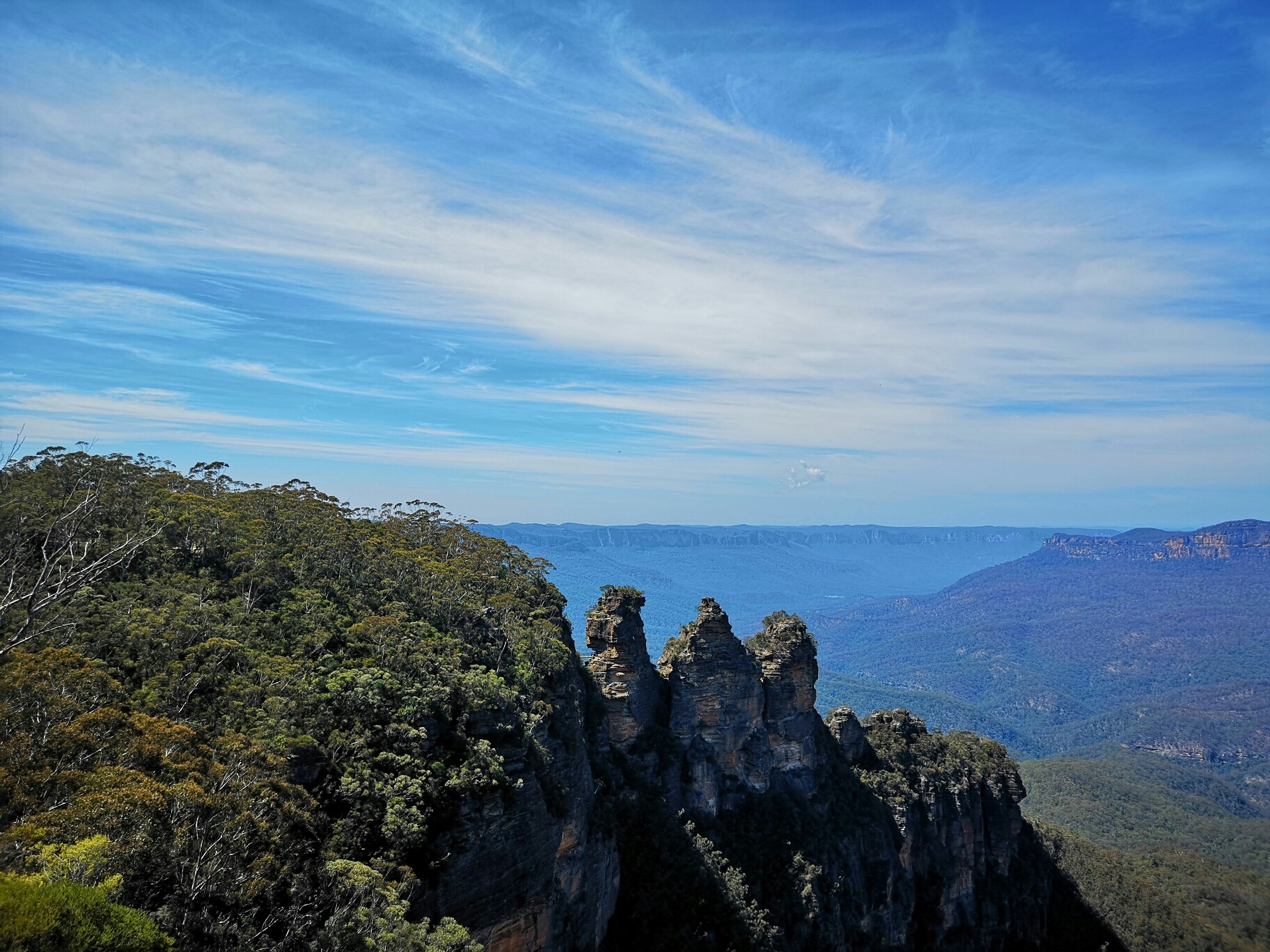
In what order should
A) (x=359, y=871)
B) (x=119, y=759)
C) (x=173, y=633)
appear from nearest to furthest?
(x=119, y=759) < (x=359, y=871) < (x=173, y=633)

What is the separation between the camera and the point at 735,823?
46.5 m

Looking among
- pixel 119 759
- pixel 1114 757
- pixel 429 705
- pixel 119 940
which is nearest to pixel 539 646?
pixel 429 705

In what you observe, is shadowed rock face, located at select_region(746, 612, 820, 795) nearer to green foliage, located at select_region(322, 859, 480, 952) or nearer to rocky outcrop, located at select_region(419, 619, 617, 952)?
rocky outcrop, located at select_region(419, 619, 617, 952)

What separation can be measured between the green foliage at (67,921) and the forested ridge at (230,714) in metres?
0.04

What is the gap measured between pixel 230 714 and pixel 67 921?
9783 millimetres

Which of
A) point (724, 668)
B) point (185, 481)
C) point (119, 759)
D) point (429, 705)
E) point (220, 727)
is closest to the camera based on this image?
point (119, 759)

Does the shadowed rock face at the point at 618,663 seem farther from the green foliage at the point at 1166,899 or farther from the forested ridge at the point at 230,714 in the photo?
the green foliage at the point at 1166,899

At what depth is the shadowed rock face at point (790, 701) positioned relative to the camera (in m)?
50.8

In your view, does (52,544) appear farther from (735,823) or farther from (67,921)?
(735,823)

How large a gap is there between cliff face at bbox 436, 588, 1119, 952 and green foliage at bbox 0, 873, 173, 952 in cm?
1037

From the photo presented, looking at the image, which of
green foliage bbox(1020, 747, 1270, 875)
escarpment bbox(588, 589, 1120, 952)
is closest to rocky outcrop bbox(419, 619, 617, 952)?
escarpment bbox(588, 589, 1120, 952)

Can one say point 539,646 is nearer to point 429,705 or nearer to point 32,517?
point 429,705

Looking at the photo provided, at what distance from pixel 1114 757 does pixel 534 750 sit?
210185 mm

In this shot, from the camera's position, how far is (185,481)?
1603 inches
